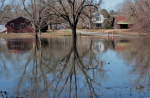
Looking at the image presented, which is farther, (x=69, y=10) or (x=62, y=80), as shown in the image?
(x=69, y=10)

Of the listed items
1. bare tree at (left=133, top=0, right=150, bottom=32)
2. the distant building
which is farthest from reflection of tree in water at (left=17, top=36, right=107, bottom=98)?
the distant building

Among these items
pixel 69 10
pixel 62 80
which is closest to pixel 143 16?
pixel 69 10

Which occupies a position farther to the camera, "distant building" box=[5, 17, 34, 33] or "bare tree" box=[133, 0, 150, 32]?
"distant building" box=[5, 17, 34, 33]

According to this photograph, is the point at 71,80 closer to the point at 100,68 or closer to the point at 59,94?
the point at 59,94

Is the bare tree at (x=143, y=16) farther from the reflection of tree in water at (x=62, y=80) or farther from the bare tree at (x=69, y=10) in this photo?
the reflection of tree in water at (x=62, y=80)

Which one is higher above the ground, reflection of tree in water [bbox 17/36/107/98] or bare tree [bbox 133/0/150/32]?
bare tree [bbox 133/0/150/32]

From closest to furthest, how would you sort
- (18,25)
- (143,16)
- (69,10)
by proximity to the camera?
(69,10)
(143,16)
(18,25)

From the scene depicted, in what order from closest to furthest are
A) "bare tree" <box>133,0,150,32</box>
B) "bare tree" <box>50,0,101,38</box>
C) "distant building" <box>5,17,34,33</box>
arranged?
"bare tree" <box>50,0,101,38</box>
"bare tree" <box>133,0,150,32</box>
"distant building" <box>5,17,34,33</box>

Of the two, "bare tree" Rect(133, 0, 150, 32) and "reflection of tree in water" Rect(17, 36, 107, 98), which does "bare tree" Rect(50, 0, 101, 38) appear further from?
"reflection of tree in water" Rect(17, 36, 107, 98)

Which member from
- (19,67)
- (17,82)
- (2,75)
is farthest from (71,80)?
(19,67)

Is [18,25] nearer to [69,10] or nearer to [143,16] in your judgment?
A: [69,10]

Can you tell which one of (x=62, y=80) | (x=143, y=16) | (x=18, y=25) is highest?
(x=143, y=16)

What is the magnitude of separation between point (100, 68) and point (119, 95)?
11.9ft

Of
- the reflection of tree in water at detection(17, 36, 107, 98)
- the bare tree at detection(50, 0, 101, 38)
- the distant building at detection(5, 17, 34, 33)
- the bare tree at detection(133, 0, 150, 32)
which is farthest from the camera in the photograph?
the distant building at detection(5, 17, 34, 33)
